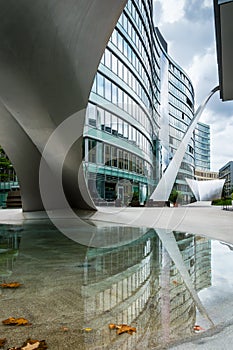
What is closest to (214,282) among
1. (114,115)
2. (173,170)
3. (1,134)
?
(1,134)

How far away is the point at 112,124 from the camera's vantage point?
31906mm

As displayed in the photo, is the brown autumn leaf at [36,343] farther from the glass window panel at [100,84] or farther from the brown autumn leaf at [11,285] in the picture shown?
the glass window panel at [100,84]

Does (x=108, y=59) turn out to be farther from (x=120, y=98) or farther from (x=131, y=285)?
(x=131, y=285)

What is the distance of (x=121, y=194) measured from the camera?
3456cm

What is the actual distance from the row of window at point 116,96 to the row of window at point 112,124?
1.55 m

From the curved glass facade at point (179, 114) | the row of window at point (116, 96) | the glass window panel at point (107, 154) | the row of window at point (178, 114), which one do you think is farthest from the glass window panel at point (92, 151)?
the row of window at point (178, 114)

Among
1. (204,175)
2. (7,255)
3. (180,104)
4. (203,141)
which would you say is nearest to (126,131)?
(7,255)

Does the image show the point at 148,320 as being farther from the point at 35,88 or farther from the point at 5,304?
the point at 35,88

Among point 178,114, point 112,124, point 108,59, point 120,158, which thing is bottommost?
point 120,158

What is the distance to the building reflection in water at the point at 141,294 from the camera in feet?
6.83

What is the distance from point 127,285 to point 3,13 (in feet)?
15.5

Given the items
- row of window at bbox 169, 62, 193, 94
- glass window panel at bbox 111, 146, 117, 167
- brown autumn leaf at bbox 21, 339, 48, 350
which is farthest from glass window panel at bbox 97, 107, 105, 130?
row of window at bbox 169, 62, 193, 94

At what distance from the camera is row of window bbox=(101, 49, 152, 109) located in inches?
1186

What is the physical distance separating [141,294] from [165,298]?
0.27 m
